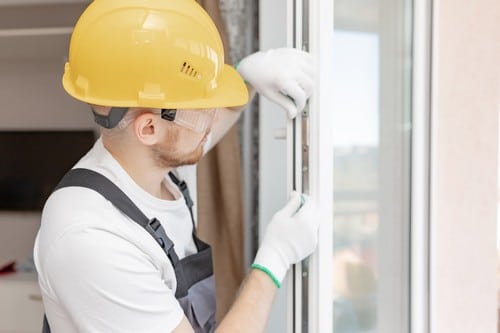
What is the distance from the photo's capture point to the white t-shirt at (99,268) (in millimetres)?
787

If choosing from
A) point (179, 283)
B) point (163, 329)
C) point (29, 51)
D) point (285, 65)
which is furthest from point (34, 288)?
point (285, 65)

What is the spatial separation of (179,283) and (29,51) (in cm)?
199

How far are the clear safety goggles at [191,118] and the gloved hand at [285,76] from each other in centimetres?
15

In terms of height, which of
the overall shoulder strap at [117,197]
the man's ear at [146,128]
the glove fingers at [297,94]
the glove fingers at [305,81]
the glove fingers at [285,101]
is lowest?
the overall shoulder strap at [117,197]

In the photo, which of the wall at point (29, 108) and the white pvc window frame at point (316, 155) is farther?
the wall at point (29, 108)

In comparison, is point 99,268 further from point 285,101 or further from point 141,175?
point 285,101

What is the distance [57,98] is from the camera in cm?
266

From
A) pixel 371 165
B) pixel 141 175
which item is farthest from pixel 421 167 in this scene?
pixel 141 175

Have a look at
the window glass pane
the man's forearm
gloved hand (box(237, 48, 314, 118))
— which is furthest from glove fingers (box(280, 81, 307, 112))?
the man's forearm

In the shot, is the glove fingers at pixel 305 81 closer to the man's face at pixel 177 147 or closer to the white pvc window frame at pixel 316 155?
the white pvc window frame at pixel 316 155

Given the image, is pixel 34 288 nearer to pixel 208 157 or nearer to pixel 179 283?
pixel 208 157

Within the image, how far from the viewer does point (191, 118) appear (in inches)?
35.7

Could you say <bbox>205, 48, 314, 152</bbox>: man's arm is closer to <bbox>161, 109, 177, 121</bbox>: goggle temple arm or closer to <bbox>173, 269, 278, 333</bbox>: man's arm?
<bbox>161, 109, 177, 121</bbox>: goggle temple arm

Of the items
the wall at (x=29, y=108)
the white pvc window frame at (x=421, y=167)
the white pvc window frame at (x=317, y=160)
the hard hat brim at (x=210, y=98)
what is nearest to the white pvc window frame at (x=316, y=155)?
the white pvc window frame at (x=317, y=160)
